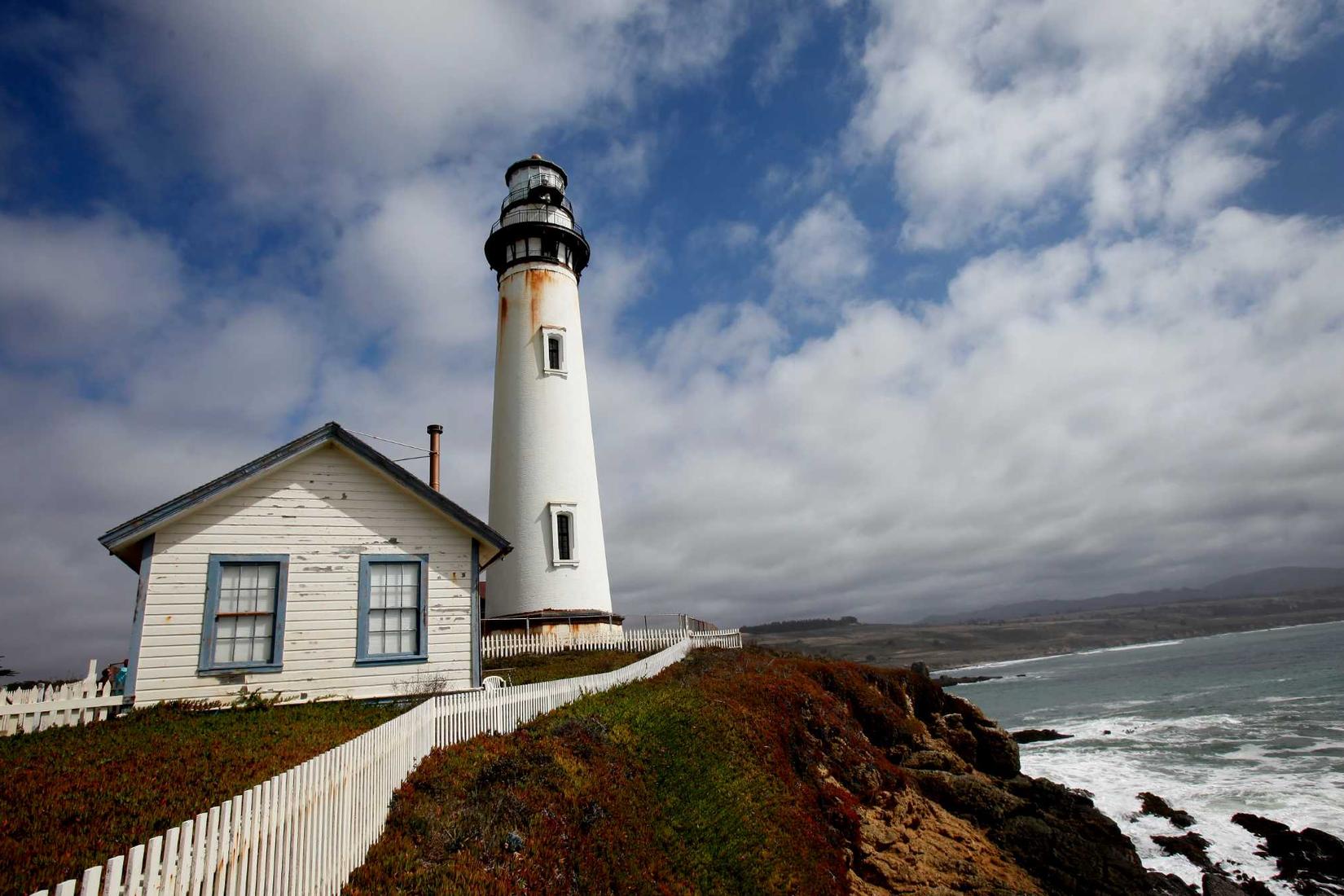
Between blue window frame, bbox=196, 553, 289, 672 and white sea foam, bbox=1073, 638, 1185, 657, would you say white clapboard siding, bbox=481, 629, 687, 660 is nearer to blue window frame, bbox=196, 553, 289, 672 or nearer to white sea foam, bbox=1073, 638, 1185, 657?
blue window frame, bbox=196, 553, 289, 672

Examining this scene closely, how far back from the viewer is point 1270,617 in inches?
7264

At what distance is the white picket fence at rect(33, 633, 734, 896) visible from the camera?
14.5ft

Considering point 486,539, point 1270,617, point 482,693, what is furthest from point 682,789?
point 1270,617

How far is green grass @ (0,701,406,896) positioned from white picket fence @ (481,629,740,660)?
9680 millimetres

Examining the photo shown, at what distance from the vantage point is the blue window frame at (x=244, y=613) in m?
12.2

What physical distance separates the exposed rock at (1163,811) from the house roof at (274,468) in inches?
828

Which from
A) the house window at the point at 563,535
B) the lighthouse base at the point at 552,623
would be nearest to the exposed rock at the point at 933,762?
the lighthouse base at the point at 552,623

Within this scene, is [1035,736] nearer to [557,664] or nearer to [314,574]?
[557,664]

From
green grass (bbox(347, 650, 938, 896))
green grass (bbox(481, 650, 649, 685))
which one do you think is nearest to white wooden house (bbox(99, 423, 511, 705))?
green grass (bbox(347, 650, 938, 896))

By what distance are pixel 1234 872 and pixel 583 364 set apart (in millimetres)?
23027

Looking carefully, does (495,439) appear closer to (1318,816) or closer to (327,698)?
(327,698)

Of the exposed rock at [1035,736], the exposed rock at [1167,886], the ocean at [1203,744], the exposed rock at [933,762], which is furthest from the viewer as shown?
the exposed rock at [1035,736]

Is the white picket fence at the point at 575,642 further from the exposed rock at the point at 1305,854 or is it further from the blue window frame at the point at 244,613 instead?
the exposed rock at the point at 1305,854

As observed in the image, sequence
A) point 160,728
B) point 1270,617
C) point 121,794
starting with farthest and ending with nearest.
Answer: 1. point 1270,617
2. point 160,728
3. point 121,794
